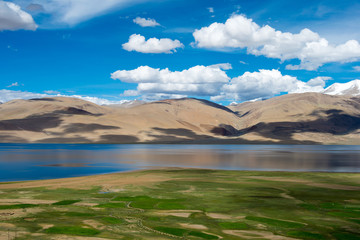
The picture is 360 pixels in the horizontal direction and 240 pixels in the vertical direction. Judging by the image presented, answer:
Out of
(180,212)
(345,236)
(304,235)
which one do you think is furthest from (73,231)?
(345,236)

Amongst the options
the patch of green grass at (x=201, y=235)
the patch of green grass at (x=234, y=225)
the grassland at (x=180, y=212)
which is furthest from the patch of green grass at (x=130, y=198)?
the patch of green grass at (x=201, y=235)

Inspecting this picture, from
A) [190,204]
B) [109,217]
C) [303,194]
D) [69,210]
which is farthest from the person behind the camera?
[303,194]

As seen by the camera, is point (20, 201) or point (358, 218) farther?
point (20, 201)

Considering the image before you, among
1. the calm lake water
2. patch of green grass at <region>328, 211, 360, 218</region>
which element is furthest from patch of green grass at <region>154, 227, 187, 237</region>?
the calm lake water

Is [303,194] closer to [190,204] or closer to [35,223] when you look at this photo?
[190,204]

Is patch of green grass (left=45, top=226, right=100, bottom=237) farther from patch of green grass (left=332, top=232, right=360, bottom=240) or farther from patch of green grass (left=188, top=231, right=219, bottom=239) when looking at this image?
patch of green grass (left=332, top=232, right=360, bottom=240)

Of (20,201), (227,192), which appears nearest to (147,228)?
(20,201)

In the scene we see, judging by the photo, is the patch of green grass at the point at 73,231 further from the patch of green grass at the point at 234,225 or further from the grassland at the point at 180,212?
the patch of green grass at the point at 234,225

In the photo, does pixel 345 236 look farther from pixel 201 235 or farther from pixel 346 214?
pixel 201 235
